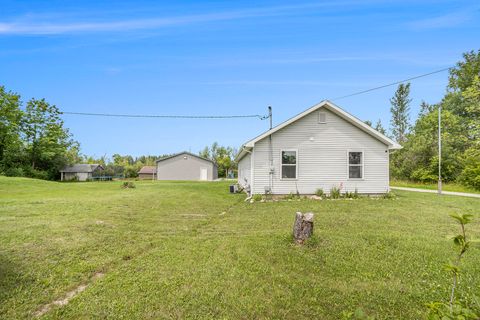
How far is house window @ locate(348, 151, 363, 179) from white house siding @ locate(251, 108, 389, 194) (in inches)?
8.3

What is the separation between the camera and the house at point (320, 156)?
43.3 feet

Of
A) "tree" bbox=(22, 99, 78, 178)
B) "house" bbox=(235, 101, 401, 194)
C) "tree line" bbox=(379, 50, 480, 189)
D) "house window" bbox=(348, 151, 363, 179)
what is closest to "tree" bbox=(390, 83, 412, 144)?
"tree line" bbox=(379, 50, 480, 189)

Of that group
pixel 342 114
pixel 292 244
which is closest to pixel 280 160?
pixel 342 114

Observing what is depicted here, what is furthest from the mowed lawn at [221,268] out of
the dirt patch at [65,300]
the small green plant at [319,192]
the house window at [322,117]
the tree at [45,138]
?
the tree at [45,138]

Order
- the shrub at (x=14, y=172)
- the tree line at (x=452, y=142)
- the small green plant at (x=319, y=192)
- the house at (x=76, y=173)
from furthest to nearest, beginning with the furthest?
the house at (x=76, y=173) < the shrub at (x=14, y=172) < the tree line at (x=452, y=142) < the small green plant at (x=319, y=192)

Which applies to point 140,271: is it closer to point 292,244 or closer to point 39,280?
point 39,280

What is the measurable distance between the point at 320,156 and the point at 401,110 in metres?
38.6

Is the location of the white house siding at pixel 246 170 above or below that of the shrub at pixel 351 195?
above

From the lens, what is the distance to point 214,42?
15.2 m

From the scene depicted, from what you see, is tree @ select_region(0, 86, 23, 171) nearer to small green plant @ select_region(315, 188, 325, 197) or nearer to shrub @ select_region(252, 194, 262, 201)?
shrub @ select_region(252, 194, 262, 201)

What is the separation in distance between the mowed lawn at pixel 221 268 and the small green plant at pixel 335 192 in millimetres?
5291

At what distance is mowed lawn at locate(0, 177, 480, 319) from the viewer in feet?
10.4

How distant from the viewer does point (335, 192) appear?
42.7ft

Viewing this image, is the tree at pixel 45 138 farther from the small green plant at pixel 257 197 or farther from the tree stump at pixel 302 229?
the tree stump at pixel 302 229
